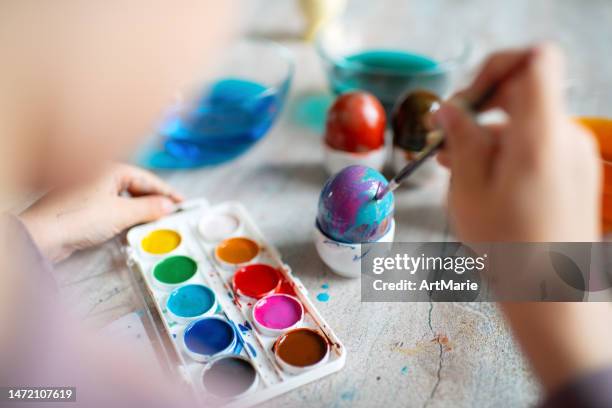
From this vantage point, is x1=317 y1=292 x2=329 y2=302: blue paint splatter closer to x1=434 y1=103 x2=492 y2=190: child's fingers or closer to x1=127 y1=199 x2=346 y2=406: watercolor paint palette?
x1=127 y1=199 x2=346 y2=406: watercolor paint palette

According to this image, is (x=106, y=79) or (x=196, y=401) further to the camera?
(x=196, y=401)

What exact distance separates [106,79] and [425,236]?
643mm

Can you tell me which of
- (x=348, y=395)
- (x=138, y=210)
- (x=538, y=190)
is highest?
(x=538, y=190)

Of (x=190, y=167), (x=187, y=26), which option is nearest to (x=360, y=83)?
(x=190, y=167)

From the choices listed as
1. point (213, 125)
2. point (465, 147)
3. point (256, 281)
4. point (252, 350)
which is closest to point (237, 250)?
point (256, 281)

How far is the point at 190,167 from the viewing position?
3.47ft

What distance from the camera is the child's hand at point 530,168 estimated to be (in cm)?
50

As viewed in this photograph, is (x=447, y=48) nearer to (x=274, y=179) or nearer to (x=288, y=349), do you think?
(x=274, y=179)

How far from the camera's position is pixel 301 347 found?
2.32 feet

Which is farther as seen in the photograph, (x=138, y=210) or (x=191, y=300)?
(x=138, y=210)

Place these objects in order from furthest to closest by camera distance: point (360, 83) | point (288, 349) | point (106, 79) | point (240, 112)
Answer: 1. point (360, 83)
2. point (240, 112)
3. point (288, 349)
4. point (106, 79)

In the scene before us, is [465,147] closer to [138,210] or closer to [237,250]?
[237,250]

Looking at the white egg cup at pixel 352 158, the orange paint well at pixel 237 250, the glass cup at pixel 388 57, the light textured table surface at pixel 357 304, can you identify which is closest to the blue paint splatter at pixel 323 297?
the light textured table surface at pixel 357 304

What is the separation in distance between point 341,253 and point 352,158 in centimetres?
22
